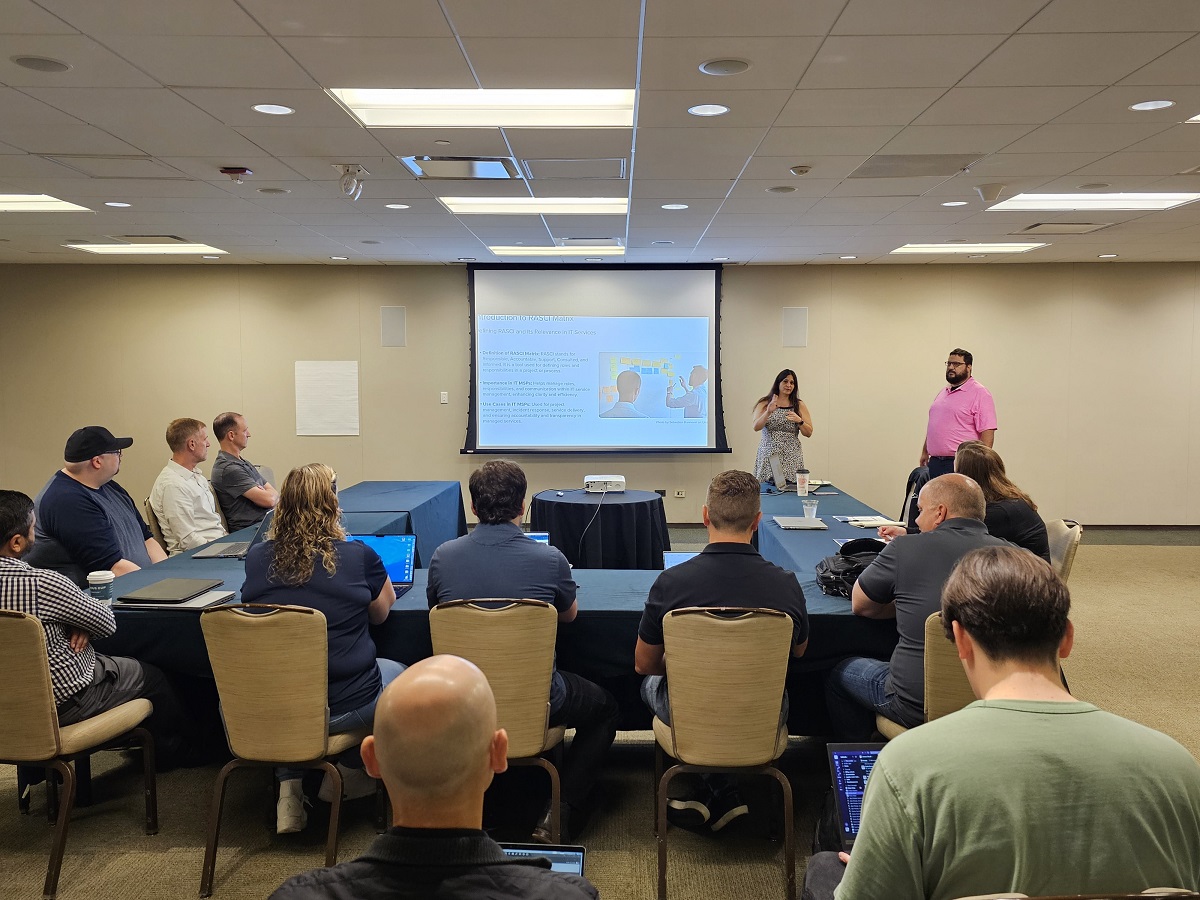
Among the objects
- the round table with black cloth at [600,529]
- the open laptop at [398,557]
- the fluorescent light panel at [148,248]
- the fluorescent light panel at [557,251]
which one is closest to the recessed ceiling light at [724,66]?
the open laptop at [398,557]

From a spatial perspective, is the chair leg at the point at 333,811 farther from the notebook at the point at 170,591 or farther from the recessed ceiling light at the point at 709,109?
the recessed ceiling light at the point at 709,109

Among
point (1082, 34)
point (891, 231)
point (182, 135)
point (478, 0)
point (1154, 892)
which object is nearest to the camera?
point (1154, 892)

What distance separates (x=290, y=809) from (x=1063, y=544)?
3383 millimetres

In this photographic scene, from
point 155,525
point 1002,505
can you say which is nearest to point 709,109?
point 1002,505

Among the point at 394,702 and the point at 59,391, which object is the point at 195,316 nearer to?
the point at 59,391

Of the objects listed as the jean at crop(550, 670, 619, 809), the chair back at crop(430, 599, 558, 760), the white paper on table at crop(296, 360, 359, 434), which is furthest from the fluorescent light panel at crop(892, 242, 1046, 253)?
the chair back at crop(430, 599, 558, 760)

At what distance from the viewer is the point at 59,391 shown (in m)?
8.88

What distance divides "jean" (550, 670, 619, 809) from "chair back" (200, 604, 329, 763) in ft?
2.56

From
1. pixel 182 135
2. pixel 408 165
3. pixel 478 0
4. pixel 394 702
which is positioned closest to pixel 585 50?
pixel 478 0

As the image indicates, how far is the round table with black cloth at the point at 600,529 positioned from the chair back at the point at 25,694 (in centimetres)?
340

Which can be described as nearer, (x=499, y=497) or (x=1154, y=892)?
(x=1154, y=892)

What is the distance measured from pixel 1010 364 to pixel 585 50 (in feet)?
23.5

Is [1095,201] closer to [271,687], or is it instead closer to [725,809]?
[725,809]

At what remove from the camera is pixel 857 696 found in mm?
2881
